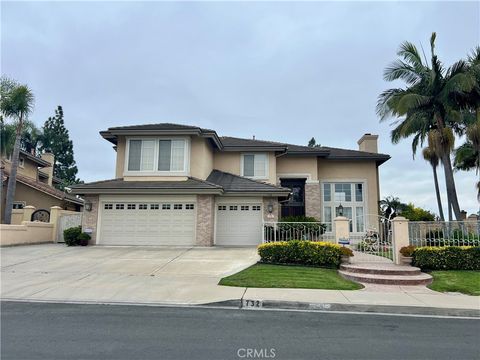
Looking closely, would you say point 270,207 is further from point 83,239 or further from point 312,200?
point 83,239

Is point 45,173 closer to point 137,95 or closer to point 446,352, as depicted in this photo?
point 137,95

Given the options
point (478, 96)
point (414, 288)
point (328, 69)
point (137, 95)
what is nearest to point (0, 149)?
point (137, 95)

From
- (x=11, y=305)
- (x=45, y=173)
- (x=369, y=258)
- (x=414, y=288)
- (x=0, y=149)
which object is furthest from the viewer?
(x=45, y=173)

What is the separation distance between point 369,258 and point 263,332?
9151 millimetres

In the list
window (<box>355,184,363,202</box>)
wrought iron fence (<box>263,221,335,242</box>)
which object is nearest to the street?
wrought iron fence (<box>263,221,335,242</box>)

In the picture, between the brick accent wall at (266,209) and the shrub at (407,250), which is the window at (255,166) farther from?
the shrub at (407,250)

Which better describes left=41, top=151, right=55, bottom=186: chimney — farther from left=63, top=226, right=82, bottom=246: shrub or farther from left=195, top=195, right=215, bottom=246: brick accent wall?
left=195, top=195, right=215, bottom=246: brick accent wall

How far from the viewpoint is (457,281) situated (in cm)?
1056

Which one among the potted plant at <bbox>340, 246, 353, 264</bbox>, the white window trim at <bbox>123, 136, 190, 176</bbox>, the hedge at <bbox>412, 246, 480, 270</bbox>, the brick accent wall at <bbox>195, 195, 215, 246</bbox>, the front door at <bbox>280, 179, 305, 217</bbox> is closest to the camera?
the hedge at <bbox>412, 246, 480, 270</bbox>

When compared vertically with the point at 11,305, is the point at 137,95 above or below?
above

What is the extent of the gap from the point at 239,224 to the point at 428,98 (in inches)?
446

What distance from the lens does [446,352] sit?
206 inches

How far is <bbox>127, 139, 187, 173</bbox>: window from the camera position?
19328mm

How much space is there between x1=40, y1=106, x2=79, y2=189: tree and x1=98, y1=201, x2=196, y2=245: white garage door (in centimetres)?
3247
